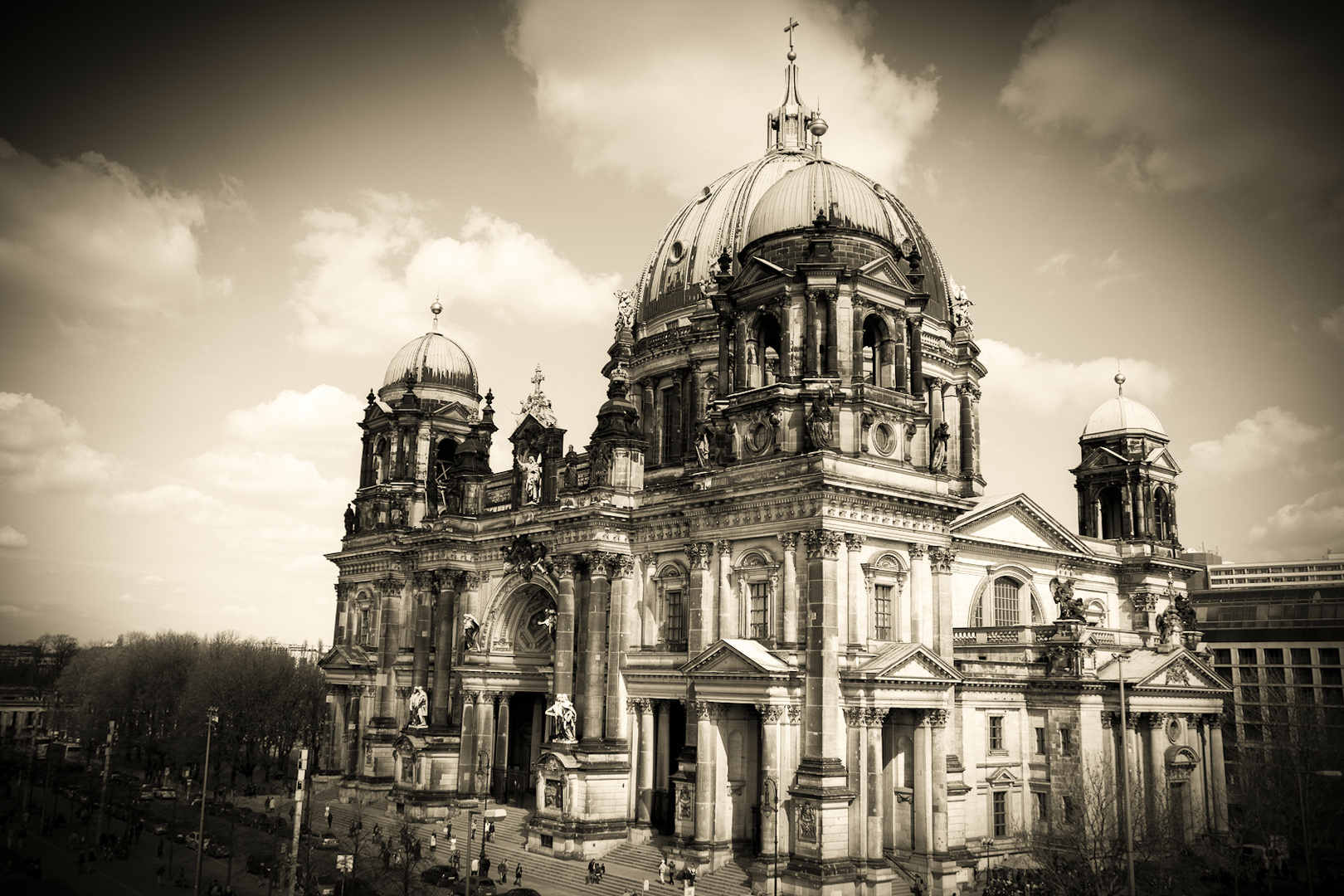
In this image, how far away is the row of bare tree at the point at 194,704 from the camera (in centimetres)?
9662

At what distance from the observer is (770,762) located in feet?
140

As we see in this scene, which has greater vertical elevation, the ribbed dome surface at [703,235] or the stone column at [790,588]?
the ribbed dome surface at [703,235]

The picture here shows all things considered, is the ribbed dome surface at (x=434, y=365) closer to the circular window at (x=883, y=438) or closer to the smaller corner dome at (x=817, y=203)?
the smaller corner dome at (x=817, y=203)

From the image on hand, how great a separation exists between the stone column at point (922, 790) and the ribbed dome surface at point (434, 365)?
46356 millimetres

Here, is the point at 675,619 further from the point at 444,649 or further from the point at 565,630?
the point at 444,649

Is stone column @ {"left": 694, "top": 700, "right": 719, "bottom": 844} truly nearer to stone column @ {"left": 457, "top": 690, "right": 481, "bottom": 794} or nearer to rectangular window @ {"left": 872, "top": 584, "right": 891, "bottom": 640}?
rectangular window @ {"left": 872, "top": 584, "right": 891, "bottom": 640}

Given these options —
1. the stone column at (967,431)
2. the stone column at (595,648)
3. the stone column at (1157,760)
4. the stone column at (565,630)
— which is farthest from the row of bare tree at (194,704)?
the stone column at (1157,760)

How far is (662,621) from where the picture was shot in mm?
53000

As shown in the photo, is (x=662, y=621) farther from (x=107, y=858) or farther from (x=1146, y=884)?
(x=107, y=858)

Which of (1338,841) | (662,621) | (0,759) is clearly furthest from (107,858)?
(1338,841)

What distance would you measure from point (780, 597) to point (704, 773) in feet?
26.5

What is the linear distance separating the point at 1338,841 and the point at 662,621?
1527 inches

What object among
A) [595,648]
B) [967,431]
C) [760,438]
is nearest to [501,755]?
[595,648]

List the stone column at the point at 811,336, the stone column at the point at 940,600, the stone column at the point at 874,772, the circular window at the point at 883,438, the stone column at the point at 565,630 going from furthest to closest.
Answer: the stone column at the point at 565,630
the stone column at the point at 940,600
the circular window at the point at 883,438
the stone column at the point at 811,336
the stone column at the point at 874,772
